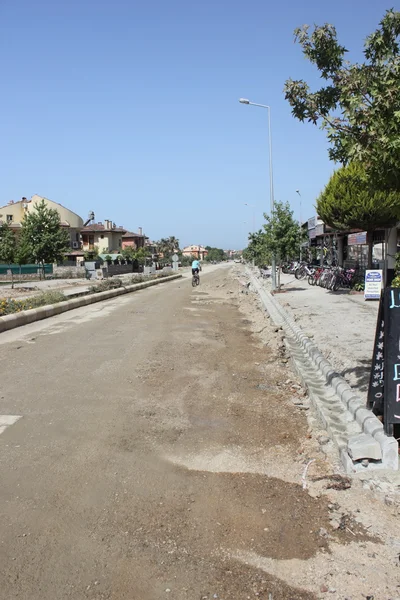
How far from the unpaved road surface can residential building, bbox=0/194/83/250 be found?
7085cm

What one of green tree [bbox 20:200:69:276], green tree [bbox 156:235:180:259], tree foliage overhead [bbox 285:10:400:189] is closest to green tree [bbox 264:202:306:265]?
tree foliage overhead [bbox 285:10:400:189]

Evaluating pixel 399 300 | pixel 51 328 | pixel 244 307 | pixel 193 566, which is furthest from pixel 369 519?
pixel 244 307

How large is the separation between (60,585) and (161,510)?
95 cm

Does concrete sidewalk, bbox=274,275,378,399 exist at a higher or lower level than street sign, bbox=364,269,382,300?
lower

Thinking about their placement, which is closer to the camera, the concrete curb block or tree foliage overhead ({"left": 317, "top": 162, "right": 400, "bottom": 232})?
the concrete curb block

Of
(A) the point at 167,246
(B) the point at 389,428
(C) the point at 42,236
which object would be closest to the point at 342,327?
(B) the point at 389,428

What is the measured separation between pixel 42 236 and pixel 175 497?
152 ft

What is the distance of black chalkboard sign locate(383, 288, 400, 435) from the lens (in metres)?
4.30

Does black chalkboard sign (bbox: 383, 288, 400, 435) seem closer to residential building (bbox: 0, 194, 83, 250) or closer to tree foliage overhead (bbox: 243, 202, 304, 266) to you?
tree foliage overhead (bbox: 243, 202, 304, 266)

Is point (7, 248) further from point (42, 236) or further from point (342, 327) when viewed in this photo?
point (342, 327)

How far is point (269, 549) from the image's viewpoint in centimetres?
306

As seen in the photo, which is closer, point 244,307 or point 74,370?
point 74,370

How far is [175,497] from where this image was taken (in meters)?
3.71

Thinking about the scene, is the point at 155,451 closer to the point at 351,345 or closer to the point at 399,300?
the point at 399,300
